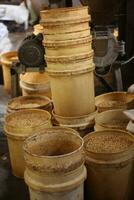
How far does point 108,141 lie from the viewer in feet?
7.35

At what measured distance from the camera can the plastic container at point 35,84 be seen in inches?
129

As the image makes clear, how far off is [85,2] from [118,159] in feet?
5.97

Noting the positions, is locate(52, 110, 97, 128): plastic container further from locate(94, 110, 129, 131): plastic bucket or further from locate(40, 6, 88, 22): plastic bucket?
locate(40, 6, 88, 22): plastic bucket

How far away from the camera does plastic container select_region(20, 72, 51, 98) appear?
3269 millimetres

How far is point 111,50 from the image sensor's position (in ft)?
10.0

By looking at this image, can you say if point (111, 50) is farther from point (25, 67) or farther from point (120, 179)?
point (120, 179)

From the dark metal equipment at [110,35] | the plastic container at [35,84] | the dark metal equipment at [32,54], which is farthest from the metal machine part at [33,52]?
the dark metal equipment at [110,35]

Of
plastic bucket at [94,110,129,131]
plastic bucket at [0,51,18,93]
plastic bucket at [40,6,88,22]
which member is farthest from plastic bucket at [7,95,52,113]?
plastic bucket at [0,51,18,93]

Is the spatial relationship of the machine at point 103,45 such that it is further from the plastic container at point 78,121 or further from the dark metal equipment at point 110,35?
the plastic container at point 78,121

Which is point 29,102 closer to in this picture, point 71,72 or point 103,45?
point 71,72

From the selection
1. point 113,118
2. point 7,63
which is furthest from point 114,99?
point 7,63

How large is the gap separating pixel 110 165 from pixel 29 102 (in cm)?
120

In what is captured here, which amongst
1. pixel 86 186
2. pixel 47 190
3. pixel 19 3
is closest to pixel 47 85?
pixel 86 186

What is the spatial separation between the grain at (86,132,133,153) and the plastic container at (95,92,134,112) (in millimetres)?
401
